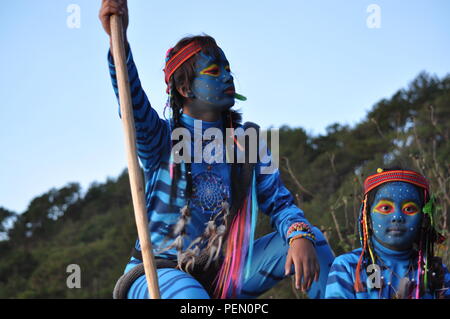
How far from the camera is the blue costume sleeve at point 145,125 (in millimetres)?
3307

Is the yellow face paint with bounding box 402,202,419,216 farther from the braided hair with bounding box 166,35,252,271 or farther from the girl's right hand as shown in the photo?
the girl's right hand

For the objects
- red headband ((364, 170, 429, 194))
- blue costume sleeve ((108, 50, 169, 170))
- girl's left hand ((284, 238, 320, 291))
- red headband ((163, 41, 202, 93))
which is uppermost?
red headband ((163, 41, 202, 93))

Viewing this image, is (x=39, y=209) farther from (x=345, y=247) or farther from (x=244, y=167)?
(x=244, y=167)

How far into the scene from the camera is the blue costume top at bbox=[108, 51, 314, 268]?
3.51 metres

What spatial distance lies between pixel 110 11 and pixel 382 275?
1767 millimetres

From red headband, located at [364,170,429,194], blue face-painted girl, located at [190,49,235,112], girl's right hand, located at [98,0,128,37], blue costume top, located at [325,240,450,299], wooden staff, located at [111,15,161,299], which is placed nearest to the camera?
wooden staff, located at [111,15,161,299]

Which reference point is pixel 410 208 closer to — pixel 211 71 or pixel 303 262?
pixel 303 262

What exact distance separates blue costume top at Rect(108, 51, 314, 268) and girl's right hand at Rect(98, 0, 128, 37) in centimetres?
41

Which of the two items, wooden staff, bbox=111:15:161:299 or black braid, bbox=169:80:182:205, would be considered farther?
black braid, bbox=169:80:182:205

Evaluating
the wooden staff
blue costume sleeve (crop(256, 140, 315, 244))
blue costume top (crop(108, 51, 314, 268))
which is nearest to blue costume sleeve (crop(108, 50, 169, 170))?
blue costume top (crop(108, 51, 314, 268))

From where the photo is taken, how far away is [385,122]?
1392cm

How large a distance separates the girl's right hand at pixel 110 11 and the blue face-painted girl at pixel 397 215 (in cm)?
148
